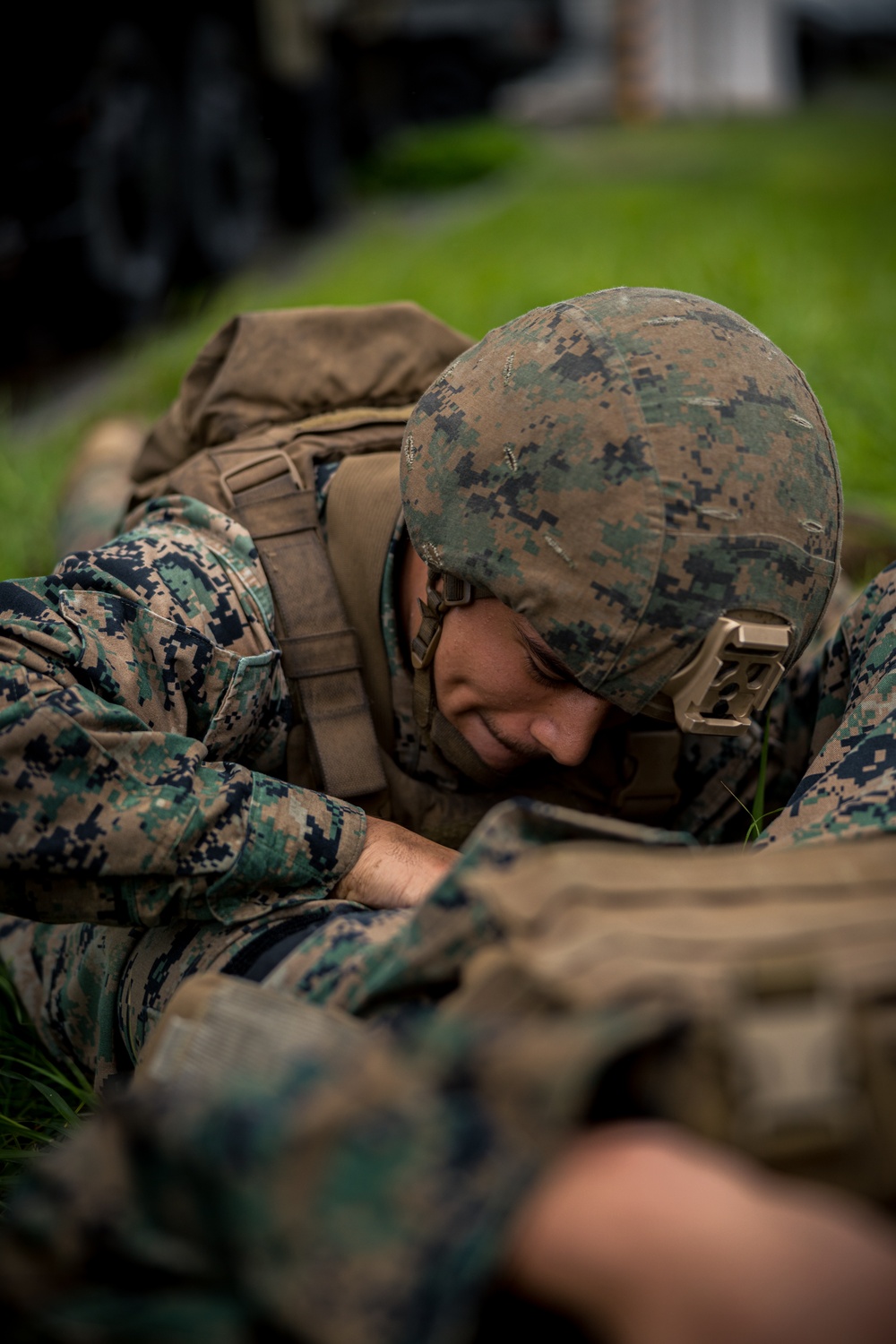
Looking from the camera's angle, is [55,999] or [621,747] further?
[621,747]

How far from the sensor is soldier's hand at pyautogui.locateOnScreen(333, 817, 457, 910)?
6.44 ft

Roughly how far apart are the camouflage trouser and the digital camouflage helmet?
0.60ft

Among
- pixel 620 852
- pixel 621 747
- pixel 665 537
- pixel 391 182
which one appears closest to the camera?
pixel 620 852

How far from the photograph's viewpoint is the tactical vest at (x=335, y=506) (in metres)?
2.26

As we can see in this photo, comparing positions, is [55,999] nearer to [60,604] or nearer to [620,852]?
[60,604]

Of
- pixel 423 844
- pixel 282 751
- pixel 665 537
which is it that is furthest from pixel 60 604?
pixel 665 537

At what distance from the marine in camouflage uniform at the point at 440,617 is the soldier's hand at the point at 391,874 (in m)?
0.03

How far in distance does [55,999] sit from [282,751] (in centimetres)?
57

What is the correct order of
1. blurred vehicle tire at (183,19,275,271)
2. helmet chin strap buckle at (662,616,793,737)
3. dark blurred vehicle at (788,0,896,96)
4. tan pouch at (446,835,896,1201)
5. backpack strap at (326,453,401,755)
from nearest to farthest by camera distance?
tan pouch at (446,835,896,1201), helmet chin strap buckle at (662,616,793,737), backpack strap at (326,453,401,755), blurred vehicle tire at (183,19,275,271), dark blurred vehicle at (788,0,896,96)

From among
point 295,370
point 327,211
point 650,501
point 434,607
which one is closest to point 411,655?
point 434,607

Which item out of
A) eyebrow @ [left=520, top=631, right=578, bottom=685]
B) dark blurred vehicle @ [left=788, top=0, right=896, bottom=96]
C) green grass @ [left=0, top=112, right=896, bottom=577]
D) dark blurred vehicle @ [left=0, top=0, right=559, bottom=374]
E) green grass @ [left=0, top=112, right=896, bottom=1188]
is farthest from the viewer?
dark blurred vehicle @ [left=788, top=0, right=896, bottom=96]

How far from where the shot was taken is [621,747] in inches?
95.6

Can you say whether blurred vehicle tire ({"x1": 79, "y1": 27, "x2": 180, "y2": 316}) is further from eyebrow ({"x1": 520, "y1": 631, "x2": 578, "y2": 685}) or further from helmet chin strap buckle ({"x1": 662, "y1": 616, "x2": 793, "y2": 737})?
helmet chin strap buckle ({"x1": 662, "y1": 616, "x2": 793, "y2": 737})

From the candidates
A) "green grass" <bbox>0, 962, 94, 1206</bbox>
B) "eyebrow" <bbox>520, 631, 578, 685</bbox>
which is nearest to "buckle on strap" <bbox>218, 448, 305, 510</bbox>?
"eyebrow" <bbox>520, 631, 578, 685</bbox>
